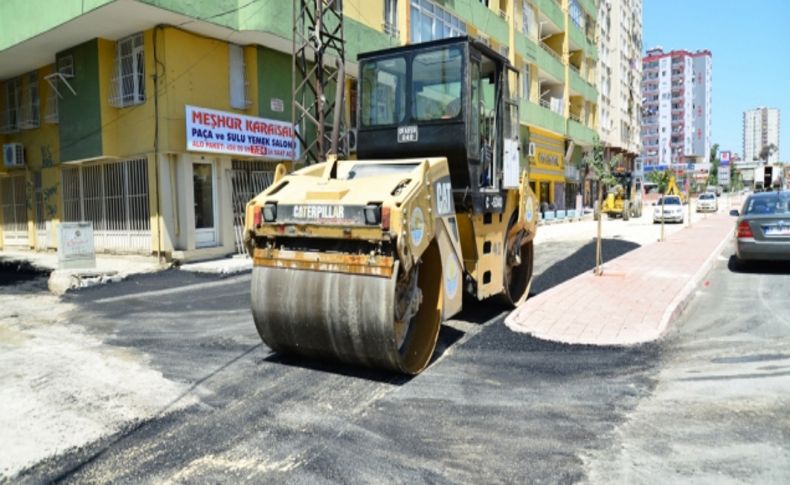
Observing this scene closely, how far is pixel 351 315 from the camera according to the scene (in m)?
5.02

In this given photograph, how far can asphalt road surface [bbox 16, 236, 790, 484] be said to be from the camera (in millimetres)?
3645

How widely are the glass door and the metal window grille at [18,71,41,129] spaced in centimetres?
783

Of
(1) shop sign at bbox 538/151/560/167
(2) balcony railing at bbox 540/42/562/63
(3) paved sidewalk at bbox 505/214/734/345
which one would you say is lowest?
(3) paved sidewalk at bbox 505/214/734/345

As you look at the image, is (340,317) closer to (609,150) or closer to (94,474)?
(94,474)

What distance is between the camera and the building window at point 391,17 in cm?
2123

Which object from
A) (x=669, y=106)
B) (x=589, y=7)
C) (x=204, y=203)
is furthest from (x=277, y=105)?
(x=669, y=106)

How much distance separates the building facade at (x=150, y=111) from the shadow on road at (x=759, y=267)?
12.0 meters

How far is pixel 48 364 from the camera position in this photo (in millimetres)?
6141

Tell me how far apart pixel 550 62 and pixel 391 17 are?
1861cm

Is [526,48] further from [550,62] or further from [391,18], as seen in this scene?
[391,18]

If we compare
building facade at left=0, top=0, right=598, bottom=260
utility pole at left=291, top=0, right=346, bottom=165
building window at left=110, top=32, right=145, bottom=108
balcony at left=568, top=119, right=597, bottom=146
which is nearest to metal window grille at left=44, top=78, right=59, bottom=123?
building facade at left=0, top=0, right=598, bottom=260

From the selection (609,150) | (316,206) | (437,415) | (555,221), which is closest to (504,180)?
(316,206)

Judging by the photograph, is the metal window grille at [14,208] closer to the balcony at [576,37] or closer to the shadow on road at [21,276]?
the shadow on road at [21,276]

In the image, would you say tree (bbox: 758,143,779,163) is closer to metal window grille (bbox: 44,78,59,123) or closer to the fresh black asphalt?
metal window grille (bbox: 44,78,59,123)
